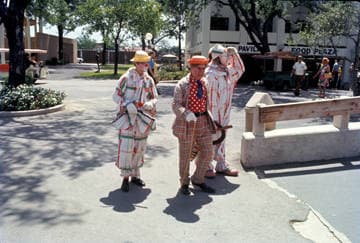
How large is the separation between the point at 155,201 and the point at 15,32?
9.04 metres

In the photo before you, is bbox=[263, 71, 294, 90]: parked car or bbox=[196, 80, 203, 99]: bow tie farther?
bbox=[263, 71, 294, 90]: parked car

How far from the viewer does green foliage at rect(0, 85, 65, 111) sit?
10898 millimetres

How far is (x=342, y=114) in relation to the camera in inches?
273

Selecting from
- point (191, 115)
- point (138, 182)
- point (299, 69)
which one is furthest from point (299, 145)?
point (299, 69)

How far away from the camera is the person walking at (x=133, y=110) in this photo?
5156mm

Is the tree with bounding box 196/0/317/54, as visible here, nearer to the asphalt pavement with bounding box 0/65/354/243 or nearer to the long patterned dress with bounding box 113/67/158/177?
the asphalt pavement with bounding box 0/65/354/243

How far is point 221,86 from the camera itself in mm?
5723

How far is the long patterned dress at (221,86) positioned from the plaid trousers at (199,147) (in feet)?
2.09

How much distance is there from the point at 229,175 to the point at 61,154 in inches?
111

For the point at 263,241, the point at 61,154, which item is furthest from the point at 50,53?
the point at 263,241

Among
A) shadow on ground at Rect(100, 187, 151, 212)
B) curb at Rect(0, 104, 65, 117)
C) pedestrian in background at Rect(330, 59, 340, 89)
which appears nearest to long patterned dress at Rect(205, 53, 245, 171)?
shadow on ground at Rect(100, 187, 151, 212)

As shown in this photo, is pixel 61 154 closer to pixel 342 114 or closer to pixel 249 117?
pixel 249 117

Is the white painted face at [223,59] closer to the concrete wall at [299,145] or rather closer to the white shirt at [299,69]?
the concrete wall at [299,145]

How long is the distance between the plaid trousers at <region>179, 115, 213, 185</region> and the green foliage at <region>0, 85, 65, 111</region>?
705 cm
